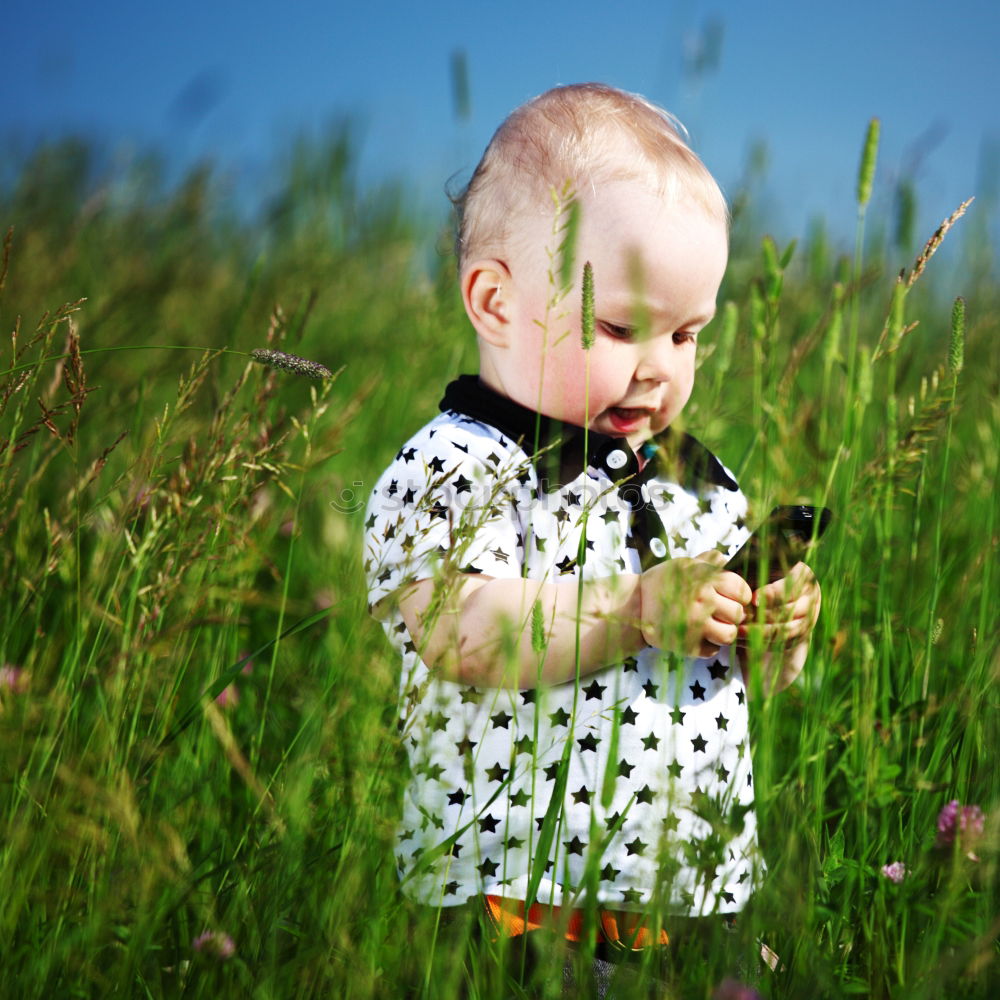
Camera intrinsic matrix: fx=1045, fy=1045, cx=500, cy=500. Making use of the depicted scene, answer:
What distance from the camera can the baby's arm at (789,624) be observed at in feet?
3.96

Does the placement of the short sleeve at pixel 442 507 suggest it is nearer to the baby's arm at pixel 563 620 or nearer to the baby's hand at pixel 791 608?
the baby's arm at pixel 563 620

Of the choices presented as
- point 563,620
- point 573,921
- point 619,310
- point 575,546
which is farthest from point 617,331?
point 573,921

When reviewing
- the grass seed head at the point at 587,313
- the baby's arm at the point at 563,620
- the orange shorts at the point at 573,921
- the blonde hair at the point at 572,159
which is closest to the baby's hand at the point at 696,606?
the baby's arm at the point at 563,620

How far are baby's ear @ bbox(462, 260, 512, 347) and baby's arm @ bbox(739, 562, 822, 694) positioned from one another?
1.63 feet

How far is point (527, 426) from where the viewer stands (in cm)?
142

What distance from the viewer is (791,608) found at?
47.2 inches

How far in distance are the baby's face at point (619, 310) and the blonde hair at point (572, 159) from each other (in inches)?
1.2

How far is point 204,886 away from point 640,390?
81cm

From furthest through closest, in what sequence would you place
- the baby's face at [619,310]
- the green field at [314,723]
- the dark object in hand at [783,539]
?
the baby's face at [619,310] → the dark object in hand at [783,539] → the green field at [314,723]

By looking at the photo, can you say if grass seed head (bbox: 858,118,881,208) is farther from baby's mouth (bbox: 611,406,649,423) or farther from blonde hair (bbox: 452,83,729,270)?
baby's mouth (bbox: 611,406,649,423)

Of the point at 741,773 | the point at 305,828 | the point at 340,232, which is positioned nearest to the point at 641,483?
the point at 741,773

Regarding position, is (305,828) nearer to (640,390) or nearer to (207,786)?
(207,786)

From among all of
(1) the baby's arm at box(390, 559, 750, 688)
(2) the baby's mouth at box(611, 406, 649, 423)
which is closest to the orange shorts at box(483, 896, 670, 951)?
(1) the baby's arm at box(390, 559, 750, 688)

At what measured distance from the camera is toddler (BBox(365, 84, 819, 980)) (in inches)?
49.1
